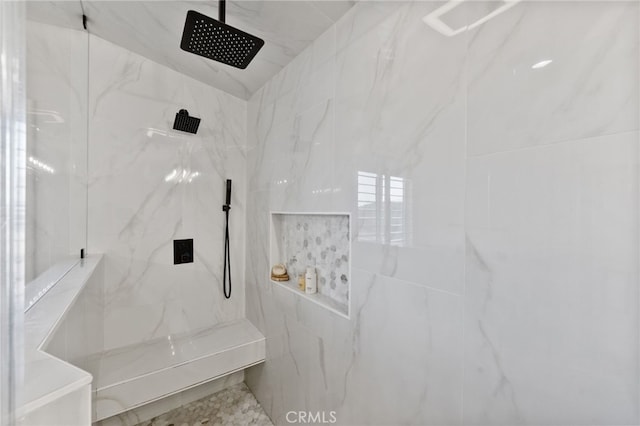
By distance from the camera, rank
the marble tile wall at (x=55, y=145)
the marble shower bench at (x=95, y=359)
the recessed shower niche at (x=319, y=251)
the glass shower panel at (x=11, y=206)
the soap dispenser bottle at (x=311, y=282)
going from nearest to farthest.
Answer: the glass shower panel at (x=11, y=206)
the marble shower bench at (x=95, y=359)
the marble tile wall at (x=55, y=145)
the recessed shower niche at (x=319, y=251)
the soap dispenser bottle at (x=311, y=282)

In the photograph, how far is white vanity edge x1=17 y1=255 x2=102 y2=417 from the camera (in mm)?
476

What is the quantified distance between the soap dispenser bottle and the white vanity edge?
1038mm

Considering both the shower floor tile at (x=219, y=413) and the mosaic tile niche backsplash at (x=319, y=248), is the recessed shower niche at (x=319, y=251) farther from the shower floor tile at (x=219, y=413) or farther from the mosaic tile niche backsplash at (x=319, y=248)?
the shower floor tile at (x=219, y=413)

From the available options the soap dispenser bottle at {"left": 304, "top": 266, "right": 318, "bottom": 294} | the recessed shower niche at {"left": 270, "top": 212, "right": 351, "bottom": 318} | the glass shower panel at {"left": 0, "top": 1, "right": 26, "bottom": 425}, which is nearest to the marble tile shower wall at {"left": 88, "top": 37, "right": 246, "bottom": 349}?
the recessed shower niche at {"left": 270, "top": 212, "right": 351, "bottom": 318}

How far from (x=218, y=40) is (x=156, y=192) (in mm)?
1219

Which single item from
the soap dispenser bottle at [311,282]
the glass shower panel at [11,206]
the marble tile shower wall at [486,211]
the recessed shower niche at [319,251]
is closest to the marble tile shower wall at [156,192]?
the recessed shower niche at [319,251]

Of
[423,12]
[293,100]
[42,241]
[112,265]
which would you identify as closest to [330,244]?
[293,100]

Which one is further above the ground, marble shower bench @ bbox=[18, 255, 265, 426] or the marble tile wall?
the marble tile wall

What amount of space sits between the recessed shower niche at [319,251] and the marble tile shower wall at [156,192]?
1.66 ft

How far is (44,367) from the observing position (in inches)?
21.7

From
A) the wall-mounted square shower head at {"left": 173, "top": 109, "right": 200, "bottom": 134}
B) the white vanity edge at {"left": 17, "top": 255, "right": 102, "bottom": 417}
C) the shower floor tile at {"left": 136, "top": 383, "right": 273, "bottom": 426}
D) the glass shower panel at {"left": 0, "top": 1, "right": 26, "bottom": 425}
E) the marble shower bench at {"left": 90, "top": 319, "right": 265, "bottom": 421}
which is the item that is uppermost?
the wall-mounted square shower head at {"left": 173, "top": 109, "right": 200, "bottom": 134}

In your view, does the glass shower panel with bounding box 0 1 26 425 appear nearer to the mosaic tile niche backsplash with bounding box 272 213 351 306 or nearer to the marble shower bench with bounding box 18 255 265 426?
the marble shower bench with bounding box 18 255 265 426

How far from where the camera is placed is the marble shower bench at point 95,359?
1.67ft

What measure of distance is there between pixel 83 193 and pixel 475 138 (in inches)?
81.0
